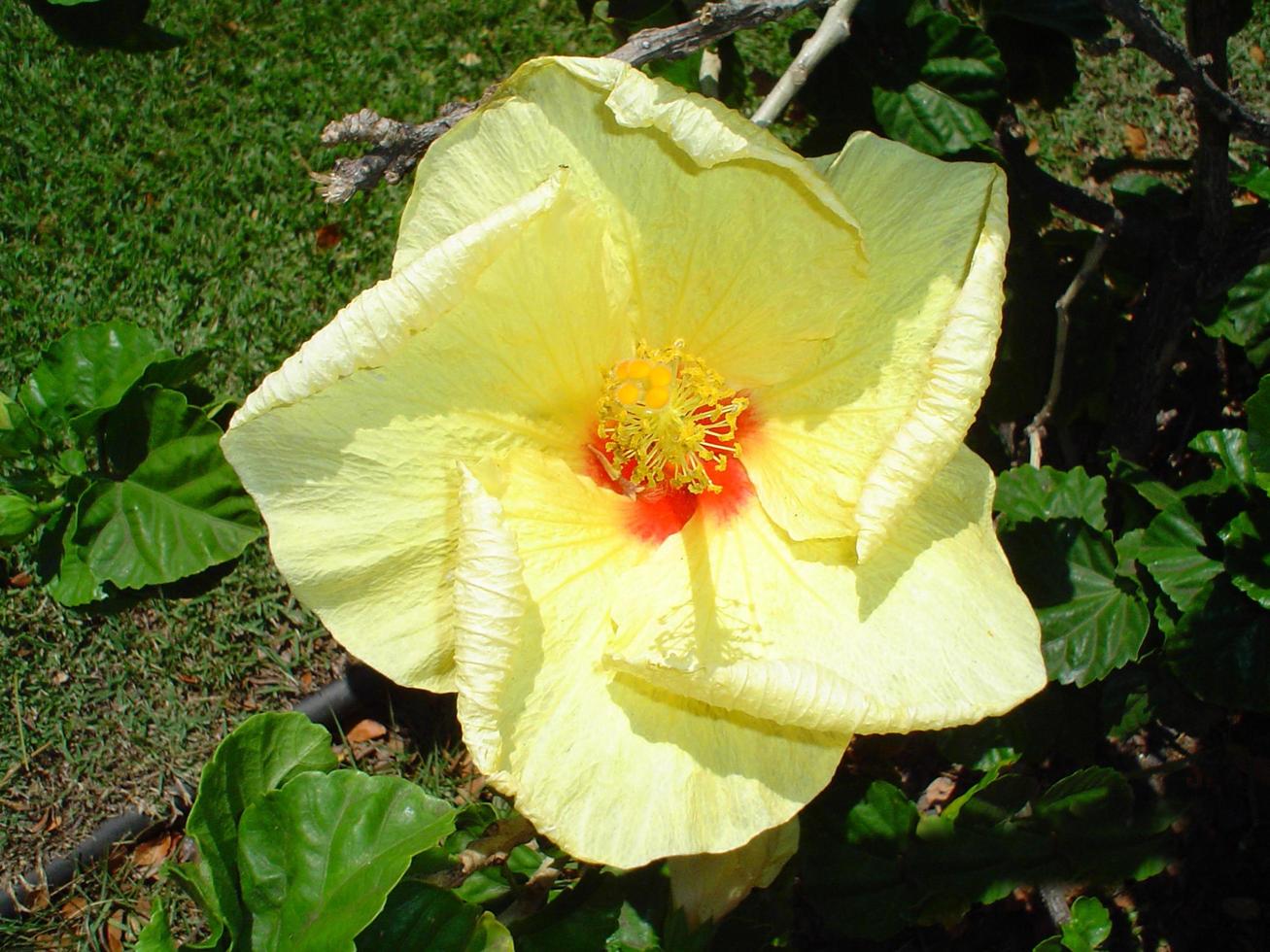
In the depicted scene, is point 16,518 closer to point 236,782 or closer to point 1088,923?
point 236,782

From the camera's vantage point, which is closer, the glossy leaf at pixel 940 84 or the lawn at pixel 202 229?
the glossy leaf at pixel 940 84

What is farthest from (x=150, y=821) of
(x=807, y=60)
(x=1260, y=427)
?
(x=1260, y=427)

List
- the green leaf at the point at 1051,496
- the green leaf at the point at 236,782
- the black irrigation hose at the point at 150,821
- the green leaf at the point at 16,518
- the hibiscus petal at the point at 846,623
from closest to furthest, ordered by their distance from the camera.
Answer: the hibiscus petal at the point at 846,623 → the green leaf at the point at 236,782 → the green leaf at the point at 1051,496 → the green leaf at the point at 16,518 → the black irrigation hose at the point at 150,821

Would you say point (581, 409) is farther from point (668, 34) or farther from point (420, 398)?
point (668, 34)

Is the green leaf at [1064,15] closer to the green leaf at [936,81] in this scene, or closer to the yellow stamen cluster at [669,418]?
the green leaf at [936,81]

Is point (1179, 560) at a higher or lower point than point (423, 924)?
higher

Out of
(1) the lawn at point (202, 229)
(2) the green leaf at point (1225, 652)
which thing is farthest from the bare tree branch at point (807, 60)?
(1) the lawn at point (202, 229)

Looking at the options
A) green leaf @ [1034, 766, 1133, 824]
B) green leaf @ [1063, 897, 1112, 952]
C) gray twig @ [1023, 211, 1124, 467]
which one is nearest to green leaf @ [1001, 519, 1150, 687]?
green leaf @ [1034, 766, 1133, 824]
